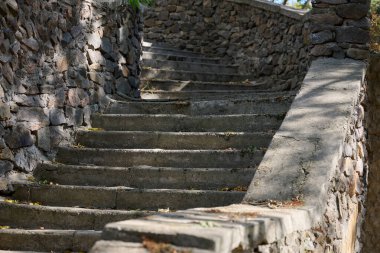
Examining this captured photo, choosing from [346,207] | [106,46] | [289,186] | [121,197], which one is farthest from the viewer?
[106,46]

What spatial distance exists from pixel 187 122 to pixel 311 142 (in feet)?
5.55

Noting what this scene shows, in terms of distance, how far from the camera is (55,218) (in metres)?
3.96

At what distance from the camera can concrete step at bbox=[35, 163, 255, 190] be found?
4.12m

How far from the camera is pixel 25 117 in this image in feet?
14.5

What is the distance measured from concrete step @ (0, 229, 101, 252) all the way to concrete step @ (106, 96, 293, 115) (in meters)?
1.98

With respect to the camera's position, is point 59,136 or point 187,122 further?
point 187,122

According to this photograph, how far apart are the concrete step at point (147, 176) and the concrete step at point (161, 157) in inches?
7.2

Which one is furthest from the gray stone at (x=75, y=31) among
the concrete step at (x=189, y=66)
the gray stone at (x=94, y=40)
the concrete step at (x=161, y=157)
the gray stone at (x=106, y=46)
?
the concrete step at (x=189, y=66)

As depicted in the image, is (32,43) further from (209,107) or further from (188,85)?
(188,85)

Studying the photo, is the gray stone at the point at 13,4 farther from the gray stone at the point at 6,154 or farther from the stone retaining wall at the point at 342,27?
the stone retaining wall at the point at 342,27

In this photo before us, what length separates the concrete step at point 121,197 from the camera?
12.8 ft

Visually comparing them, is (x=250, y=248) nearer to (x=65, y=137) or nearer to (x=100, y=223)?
(x=100, y=223)

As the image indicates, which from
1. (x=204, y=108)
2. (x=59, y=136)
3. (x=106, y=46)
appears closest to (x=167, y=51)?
(x=106, y=46)

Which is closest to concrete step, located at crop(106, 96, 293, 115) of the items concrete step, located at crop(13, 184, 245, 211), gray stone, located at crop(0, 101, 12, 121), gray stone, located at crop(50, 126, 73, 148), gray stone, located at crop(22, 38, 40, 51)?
gray stone, located at crop(50, 126, 73, 148)
